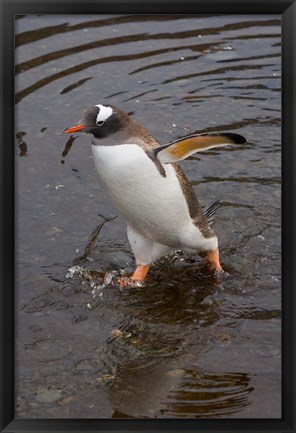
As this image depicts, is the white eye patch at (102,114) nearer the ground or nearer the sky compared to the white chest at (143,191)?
nearer the sky

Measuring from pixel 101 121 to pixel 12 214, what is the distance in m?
0.80

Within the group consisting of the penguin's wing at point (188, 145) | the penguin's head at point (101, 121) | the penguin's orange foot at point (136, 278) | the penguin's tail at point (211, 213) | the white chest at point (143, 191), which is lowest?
the penguin's orange foot at point (136, 278)

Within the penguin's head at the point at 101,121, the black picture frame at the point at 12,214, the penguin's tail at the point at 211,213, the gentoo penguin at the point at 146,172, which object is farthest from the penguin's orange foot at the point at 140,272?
the black picture frame at the point at 12,214

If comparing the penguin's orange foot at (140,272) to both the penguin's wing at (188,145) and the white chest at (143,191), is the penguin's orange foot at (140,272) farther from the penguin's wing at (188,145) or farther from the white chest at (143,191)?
the penguin's wing at (188,145)

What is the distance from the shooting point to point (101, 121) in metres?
4.74

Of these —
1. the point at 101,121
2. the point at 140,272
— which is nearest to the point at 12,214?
the point at 101,121

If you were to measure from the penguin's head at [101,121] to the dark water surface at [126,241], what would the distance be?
99cm

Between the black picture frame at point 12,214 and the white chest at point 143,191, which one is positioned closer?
the black picture frame at point 12,214

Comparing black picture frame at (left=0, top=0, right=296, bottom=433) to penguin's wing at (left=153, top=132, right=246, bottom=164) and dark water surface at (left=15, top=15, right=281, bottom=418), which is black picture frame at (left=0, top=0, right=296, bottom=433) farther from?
penguin's wing at (left=153, top=132, right=246, bottom=164)

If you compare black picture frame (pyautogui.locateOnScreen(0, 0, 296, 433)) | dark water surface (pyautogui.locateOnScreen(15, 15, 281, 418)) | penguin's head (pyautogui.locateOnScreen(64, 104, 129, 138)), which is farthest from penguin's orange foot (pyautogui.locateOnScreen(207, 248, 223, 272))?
black picture frame (pyautogui.locateOnScreen(0, 0, 296, 433))

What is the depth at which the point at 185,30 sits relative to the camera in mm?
8469

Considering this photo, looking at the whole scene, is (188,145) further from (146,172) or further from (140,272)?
(140,272)

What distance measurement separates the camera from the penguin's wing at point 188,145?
4.64 metres

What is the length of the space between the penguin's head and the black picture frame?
0.55 meters
